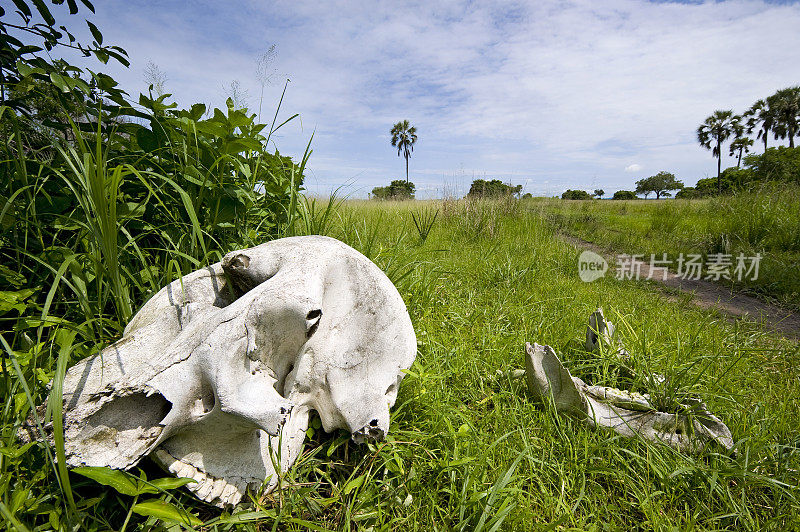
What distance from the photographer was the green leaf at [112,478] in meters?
1.01

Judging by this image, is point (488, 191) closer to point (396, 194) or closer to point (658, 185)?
point (396, 194)

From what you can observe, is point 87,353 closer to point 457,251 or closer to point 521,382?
point 521,382

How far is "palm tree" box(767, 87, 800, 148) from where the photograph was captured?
114 ft

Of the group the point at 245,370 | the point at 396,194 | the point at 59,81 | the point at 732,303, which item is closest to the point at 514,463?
the point at 245,370

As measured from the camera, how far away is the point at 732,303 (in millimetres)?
4066

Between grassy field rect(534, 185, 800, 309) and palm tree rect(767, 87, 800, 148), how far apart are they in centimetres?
4240

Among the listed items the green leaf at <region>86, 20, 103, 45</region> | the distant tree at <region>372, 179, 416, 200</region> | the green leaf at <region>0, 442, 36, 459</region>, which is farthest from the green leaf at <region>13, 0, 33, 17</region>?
the distant tree at <region>372, 179, 416, 200</region>

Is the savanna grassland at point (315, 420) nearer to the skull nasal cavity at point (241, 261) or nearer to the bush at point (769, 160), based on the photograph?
the skull nasal cavity at point (241, 261)

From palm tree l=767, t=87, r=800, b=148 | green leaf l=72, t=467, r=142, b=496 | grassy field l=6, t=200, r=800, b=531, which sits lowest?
grassy field l=6, t=200, r=800, b=531

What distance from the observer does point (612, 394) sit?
1800mm

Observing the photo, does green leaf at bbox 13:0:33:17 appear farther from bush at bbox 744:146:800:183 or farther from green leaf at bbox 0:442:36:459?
bush at bbox 744:146:800:183

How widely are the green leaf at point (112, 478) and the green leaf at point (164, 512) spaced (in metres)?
0.05

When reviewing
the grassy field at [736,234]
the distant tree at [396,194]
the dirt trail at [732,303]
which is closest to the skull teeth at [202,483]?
Result: the dirt trail at [732,303]
